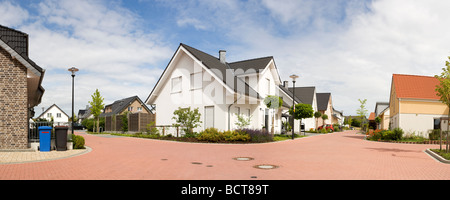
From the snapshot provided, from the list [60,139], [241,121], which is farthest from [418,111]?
[60,139]

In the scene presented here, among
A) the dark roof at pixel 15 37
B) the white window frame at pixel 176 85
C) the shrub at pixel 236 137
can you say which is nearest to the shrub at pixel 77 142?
the dark roof at pixel 15 37

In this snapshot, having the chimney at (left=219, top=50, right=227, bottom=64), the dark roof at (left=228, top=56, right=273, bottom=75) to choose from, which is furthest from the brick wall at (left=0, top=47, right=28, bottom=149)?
the chimney at (left=219, top=50, right=227, bottom=64)

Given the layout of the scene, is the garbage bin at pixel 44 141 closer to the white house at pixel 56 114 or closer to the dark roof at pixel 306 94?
the dark roof at pixel 306 94

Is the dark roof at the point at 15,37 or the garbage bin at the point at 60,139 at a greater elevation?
the dark roof at the point at 15,37

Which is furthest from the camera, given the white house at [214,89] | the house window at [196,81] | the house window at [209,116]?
the house window at [196,81]

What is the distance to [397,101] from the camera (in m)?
27.8

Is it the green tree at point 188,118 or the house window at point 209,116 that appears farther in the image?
the house window at point 209,116

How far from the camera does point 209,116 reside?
22250 millimetres

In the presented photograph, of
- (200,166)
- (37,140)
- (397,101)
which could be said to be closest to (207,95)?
(37,140)

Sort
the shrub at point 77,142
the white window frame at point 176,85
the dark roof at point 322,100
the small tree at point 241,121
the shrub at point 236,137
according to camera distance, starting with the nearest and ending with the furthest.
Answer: the shrub at point 77,142
the shrub at point 236,137
the small tree at point 241,121
the white window frame at point 176,85
the dark roof at point 322,100

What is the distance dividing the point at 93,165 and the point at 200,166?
317 cm

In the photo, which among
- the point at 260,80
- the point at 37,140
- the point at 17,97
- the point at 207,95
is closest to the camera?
the point at 17,97

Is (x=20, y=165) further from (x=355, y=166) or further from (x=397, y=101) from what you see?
(x=397, y=101)

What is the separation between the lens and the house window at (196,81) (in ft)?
74.8
